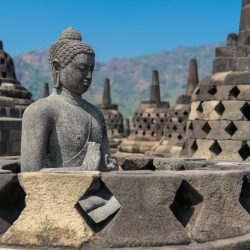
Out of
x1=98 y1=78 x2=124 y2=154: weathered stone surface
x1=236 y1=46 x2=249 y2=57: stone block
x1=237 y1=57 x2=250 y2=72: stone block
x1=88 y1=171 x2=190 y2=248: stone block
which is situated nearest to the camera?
x1=88 y1=171 x2=190 y2=248: stone block

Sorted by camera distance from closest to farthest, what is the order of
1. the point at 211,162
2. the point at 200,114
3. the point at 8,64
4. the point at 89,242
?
the point at 89,242 < the point at 211,162 < the point at 200,114 < the point at 8,64

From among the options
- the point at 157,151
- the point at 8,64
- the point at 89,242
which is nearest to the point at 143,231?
the point at 89,242

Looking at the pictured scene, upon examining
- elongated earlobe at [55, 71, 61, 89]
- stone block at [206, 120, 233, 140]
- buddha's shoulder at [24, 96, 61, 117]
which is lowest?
stone block at [206, 120, 233, 140]

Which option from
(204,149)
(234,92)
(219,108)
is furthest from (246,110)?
(204,149)

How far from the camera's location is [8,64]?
40.5 ft

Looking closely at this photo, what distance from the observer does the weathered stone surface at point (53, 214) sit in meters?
3.46

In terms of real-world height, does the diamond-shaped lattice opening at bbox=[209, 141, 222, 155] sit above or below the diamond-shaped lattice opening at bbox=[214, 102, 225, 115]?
below

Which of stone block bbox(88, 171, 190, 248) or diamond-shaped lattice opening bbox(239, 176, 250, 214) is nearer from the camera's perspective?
stone block bbox(88, 171, 190, 248)

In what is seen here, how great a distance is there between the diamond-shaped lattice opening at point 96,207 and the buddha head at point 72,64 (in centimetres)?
102

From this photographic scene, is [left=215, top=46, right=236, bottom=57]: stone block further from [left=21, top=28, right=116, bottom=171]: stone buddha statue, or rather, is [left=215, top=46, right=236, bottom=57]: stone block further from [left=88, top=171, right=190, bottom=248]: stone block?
[left=88, top=171, right=190, bottom=248]: stone block

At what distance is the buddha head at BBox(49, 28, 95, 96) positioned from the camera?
4207 mm

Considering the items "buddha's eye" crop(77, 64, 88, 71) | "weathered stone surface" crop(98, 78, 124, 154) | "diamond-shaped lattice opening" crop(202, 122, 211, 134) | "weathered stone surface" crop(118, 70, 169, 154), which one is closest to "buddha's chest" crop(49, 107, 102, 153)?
"buddha's eye" crop(77, 64, 88, 71)

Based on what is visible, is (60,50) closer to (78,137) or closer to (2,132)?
(78,137)

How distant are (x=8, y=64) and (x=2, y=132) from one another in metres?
4.16
